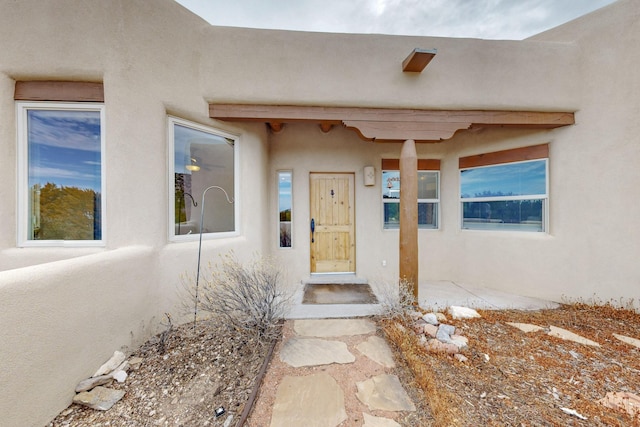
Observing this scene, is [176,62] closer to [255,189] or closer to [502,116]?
[255,189]

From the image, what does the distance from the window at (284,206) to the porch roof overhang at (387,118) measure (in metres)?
1.62

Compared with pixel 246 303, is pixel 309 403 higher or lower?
lower

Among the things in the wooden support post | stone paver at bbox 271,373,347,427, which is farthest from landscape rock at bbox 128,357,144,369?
the wooden support post

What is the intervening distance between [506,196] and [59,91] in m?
7.77

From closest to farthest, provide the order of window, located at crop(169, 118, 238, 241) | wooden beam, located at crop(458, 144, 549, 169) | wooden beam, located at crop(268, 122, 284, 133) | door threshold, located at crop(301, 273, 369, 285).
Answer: window, located at crop(169, 118, 238, 241)
wooden beam, located at crop(458, 144, 549, 169)
wooden beam, located at crop(268, 122, 284, 133)
door threshold, located at crop(301, 273, 369, 285)

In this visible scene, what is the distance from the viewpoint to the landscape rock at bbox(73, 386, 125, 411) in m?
2.17

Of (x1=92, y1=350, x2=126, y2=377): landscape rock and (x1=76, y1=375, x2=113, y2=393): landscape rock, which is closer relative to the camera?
(x1=76, y1=375, x2=113, y2=393): landscape rock

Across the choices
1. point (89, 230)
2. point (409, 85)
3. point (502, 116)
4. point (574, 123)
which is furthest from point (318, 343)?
point (574, 123)

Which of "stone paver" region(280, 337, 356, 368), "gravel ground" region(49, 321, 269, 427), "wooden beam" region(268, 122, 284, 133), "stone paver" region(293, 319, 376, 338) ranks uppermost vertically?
"wooden beam" region(268, 122, 284, 133)

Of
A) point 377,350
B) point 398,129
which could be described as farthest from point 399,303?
point 398,129

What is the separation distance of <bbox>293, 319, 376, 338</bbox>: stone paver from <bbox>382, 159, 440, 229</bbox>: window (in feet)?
9.07

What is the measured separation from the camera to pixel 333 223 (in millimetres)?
5551

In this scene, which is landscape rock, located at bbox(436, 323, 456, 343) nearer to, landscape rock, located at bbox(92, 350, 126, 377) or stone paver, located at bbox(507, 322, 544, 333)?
stone paver, located at bbox(507, 322, 544, 333)

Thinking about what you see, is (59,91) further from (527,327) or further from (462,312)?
(527,327)
